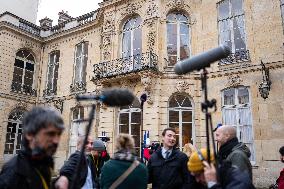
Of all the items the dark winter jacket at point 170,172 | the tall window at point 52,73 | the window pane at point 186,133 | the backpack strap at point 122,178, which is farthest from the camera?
the tall window at point 52,73

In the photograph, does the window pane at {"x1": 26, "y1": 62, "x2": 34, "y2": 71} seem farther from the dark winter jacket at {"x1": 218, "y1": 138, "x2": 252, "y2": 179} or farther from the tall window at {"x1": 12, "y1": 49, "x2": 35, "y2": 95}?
the dark winter jacket at {"x1": 218, "y1": 138, "x2": 252, "y2": 179}

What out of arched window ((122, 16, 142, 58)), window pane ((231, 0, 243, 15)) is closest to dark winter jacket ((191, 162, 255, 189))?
window pane ((231, 0, 243, 15))

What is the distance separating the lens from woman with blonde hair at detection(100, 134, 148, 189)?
9.71 ft

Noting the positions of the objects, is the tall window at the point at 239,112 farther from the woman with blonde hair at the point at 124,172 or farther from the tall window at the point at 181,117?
the woman with blonde hair at the point at 124,172

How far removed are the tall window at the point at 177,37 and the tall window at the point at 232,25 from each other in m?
1.65

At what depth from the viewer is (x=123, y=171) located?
2963 millimetres

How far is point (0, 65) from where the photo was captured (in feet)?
57.5

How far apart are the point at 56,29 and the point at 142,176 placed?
18.6 meters

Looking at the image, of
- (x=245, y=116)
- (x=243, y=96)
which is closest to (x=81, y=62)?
(x=243, y=96)

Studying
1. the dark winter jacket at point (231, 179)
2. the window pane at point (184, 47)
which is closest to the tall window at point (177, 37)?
the window pane at point (184, 47)

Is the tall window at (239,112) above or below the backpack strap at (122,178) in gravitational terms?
above

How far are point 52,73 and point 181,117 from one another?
33.1 ft

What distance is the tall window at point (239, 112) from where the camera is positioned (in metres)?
11.7

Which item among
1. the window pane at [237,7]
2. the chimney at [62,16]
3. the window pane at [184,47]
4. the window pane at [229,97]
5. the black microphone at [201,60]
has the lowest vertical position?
the black microphone at [201,60]
